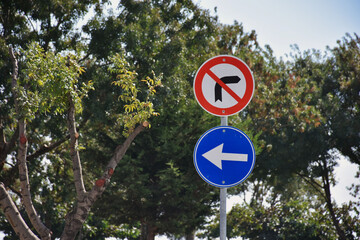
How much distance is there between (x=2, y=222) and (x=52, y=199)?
7.13m

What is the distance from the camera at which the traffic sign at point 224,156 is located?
14.0ft

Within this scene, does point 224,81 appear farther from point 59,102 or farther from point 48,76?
point 59,102

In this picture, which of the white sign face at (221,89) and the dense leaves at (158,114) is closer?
the white sign face at (221,89)

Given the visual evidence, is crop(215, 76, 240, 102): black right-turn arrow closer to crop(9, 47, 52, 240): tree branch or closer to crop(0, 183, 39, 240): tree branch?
crop(9, 47, 52, 240): tree branch

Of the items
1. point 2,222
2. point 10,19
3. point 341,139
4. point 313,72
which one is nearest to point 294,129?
point 341,139

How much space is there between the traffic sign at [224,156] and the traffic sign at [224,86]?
1.04 ft

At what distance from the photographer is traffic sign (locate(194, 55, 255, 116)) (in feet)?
15.1

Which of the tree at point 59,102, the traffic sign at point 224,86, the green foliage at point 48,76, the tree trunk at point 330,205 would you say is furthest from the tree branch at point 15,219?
the tree trunk at point 330,205

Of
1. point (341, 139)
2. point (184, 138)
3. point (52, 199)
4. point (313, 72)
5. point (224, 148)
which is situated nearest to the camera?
point (224, 148)

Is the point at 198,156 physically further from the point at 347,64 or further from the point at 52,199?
the point at 347,64

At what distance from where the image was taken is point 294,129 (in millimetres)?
20047

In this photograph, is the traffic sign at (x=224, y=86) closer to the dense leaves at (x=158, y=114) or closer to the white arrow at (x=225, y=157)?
the white arrow at (x=225, y=157)

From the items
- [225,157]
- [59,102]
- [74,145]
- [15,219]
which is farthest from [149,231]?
[225,157]

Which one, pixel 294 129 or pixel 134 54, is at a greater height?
pixel 294 129
